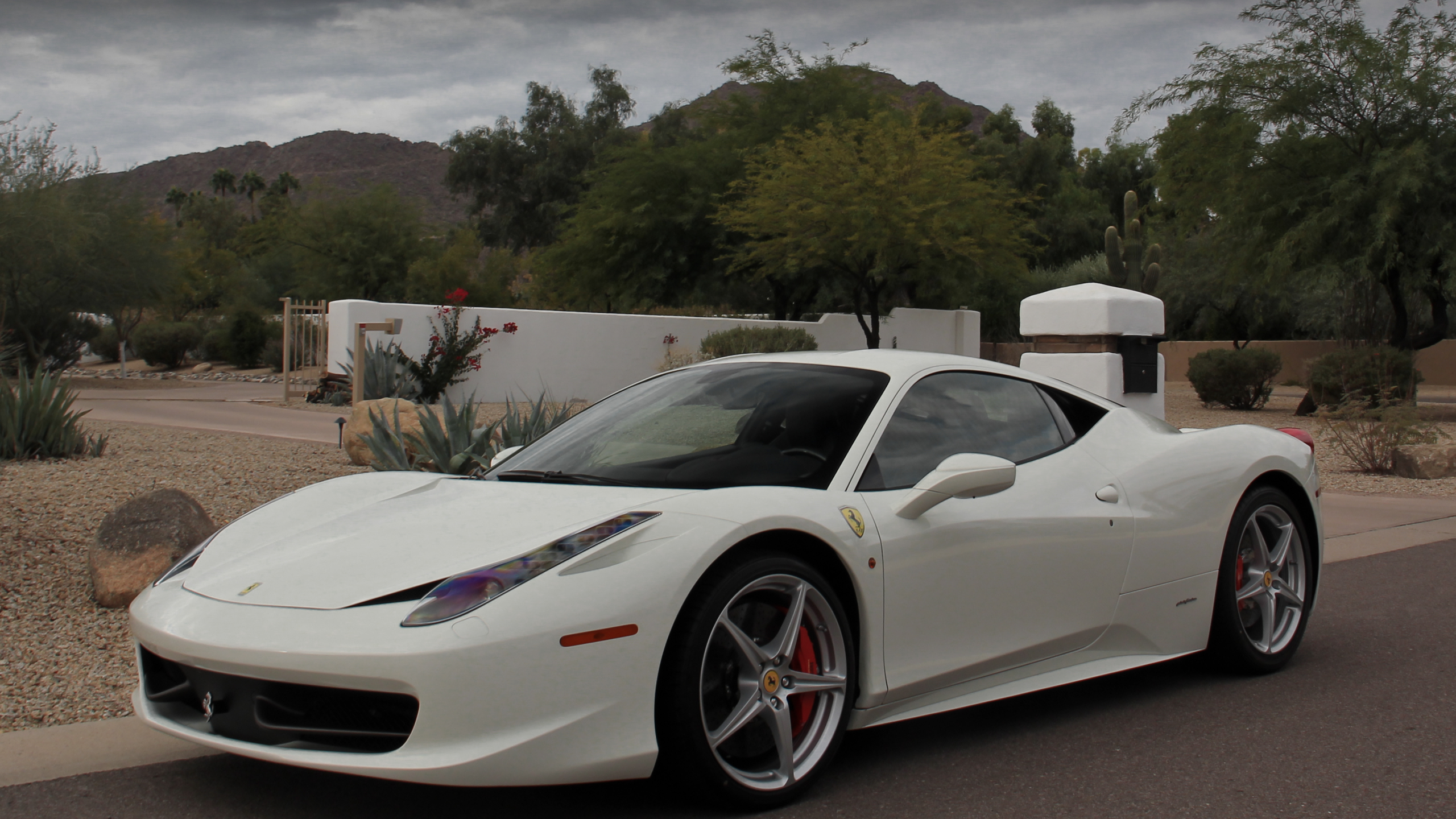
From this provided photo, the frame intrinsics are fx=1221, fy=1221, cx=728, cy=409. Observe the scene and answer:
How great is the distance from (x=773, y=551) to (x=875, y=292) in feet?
75.6

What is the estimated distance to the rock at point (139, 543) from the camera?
5805 mm

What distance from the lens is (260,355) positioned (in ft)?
116

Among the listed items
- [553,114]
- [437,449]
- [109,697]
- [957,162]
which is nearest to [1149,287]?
[957,162]

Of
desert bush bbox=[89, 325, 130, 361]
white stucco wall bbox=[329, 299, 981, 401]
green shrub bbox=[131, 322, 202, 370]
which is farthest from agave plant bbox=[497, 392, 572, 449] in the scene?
desert bush bbox=[89, 325, 130, 361]

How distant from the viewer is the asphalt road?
136 inches

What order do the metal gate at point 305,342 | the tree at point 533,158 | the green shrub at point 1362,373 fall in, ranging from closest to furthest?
the green shrub at point 1362,373 < the metal gate at point 305,342 < the tree at point 533,158

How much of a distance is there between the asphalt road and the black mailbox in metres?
7.33

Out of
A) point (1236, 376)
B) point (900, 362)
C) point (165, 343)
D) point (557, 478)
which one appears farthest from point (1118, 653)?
point (165, 343)

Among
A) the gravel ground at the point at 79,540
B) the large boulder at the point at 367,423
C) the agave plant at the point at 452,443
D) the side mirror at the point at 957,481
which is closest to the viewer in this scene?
the side mirror at the point at 957,481

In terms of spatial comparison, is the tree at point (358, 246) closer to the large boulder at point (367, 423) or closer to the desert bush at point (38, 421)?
the large boulder at point (367, 423)

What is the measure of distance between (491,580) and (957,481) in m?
1.47

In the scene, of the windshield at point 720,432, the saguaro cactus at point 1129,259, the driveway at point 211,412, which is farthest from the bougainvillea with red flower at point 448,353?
the windshield at point 720,432

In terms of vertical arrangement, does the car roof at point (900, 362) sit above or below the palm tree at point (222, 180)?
below

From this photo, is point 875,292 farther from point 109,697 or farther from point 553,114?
point 553,114
